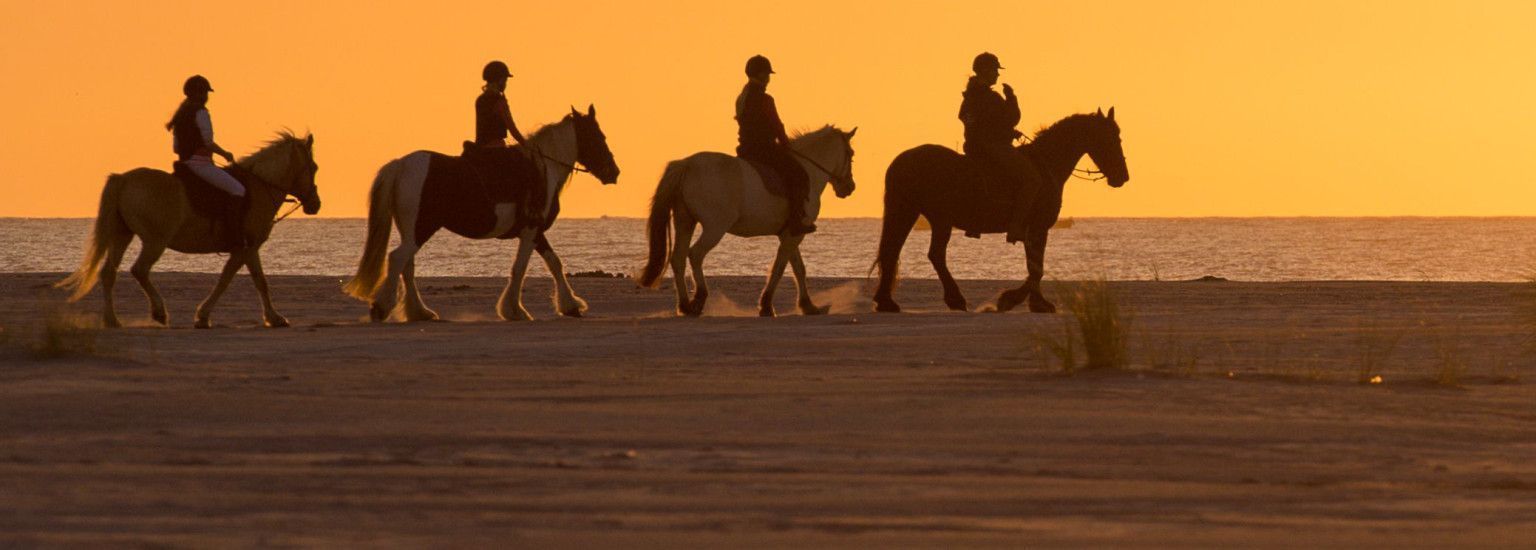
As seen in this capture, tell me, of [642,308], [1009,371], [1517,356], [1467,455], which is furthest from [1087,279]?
[642,308]

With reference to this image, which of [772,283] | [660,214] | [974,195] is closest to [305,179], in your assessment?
[660,214]

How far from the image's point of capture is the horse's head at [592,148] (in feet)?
58.7

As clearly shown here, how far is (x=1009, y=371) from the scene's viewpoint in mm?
11781

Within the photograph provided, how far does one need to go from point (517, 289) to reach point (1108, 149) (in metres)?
4.88

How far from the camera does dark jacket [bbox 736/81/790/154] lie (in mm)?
17688

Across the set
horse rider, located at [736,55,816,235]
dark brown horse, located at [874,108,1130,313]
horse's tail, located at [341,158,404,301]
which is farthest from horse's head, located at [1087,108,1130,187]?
horse's tail, located at [341,158,404,301]

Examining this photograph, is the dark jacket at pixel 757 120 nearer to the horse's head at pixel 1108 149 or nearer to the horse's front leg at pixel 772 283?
the horse's front leg at pixel 772 283

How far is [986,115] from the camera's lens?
722 inches

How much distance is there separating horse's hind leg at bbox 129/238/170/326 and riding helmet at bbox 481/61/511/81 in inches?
96.9

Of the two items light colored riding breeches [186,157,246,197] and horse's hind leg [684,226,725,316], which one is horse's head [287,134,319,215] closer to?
light colored riding breeches [186,157,246,197]

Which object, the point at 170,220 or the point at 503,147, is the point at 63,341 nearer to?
the point at 170,220

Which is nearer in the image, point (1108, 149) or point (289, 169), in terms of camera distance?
point (289, 169)

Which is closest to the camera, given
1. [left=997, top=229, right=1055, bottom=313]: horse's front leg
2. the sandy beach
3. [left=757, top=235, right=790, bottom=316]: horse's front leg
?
the sandy beach

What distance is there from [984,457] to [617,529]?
2.06 meters
